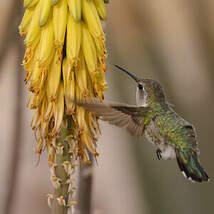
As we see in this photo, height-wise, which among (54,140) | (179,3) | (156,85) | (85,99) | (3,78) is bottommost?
(54,140)

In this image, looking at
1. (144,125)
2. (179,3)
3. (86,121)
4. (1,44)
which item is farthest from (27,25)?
(179,3)

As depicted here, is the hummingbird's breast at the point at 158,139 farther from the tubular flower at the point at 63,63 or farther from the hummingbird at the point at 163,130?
the tubular flower at the point at 63,63

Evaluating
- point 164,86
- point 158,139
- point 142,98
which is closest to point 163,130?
point 158,139

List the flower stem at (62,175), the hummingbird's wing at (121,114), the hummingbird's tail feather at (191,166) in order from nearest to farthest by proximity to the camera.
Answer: the flower stem at (62,175) → the hummingbird's wing at (121,114) → the hummingbird's tail feather at (191,166)

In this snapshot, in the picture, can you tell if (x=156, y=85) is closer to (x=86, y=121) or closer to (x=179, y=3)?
(x=86, y=121)

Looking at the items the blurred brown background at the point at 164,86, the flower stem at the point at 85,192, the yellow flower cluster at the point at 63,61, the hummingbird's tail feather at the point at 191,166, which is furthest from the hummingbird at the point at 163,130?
the blurred brown background at the point at 164,86

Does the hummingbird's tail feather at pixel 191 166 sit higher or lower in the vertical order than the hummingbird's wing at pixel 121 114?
lower
